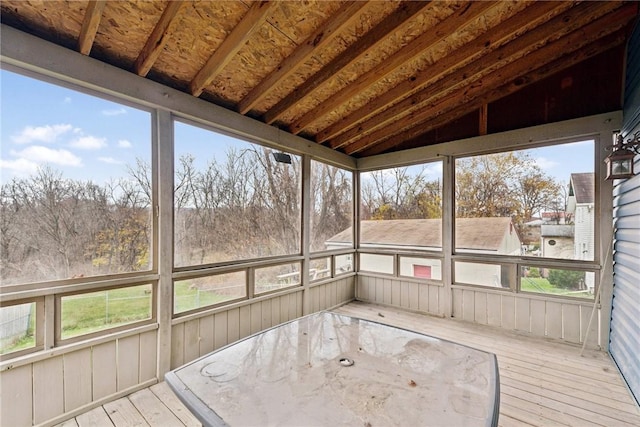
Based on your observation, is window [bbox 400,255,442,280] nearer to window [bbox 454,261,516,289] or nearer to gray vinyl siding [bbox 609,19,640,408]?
window [bbox 454,261,516,289]

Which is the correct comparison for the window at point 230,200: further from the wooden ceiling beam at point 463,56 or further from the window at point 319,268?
the wooden ceiling beam at point 463,56

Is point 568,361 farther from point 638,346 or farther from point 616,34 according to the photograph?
point 616,34

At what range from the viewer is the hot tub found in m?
1.17

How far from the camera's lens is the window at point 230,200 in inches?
108

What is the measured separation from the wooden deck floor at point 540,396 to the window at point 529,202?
1176 millimetres

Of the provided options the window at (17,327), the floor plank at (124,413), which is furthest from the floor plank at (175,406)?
the window at (17,327)

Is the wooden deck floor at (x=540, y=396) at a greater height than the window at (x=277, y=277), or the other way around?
the window at (x=277, y=277)

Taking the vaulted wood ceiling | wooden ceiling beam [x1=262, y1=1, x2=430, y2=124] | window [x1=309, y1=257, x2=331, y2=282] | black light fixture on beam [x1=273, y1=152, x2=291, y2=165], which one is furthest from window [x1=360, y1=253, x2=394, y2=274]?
wooden ceiling beam [x1=262, y1=1, x2=430, y2=124]

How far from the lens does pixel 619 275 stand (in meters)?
2.84

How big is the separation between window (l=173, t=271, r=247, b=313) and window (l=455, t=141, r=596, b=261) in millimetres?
3183

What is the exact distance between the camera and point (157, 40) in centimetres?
205

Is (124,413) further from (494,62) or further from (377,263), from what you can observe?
(494,62)

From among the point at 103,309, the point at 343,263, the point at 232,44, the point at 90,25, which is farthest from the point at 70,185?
the point at 343,263

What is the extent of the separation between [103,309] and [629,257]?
15.5 feet
